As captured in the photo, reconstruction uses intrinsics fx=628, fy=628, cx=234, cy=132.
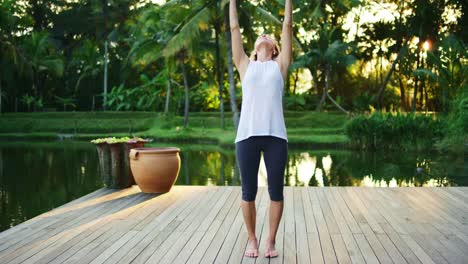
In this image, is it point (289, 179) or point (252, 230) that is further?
point (289, 179)

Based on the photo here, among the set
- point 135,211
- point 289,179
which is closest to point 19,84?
point 289,179

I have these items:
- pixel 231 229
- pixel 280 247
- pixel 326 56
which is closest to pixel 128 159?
pixel 231 229

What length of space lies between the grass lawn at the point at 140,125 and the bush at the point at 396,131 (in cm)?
488

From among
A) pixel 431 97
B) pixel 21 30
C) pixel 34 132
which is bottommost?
pixel 34 132

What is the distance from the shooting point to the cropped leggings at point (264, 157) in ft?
12.4

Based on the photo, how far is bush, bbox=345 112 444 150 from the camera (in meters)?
16.0

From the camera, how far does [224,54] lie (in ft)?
75.0

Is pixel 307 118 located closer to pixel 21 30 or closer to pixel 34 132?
pixel 34 132

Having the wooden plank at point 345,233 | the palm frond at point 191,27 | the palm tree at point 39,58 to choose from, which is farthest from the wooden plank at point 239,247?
the palm tree at point 39,58

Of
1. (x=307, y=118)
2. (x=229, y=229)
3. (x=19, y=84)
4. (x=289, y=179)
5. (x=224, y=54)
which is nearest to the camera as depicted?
(x=229, y=229)

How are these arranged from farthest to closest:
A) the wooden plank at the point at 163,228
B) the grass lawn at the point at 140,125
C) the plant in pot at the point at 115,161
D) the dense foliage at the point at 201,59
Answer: the dense foliage at the point at 201,59, the grass lawn at the point at 140,125, the plant in pot at the point at 115,161, the wooden plank at the point at 163,228

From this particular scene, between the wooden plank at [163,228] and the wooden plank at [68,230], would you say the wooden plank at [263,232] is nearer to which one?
the wooden plank at [163,228]

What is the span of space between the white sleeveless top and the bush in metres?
12.8

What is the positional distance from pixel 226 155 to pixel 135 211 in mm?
10404
